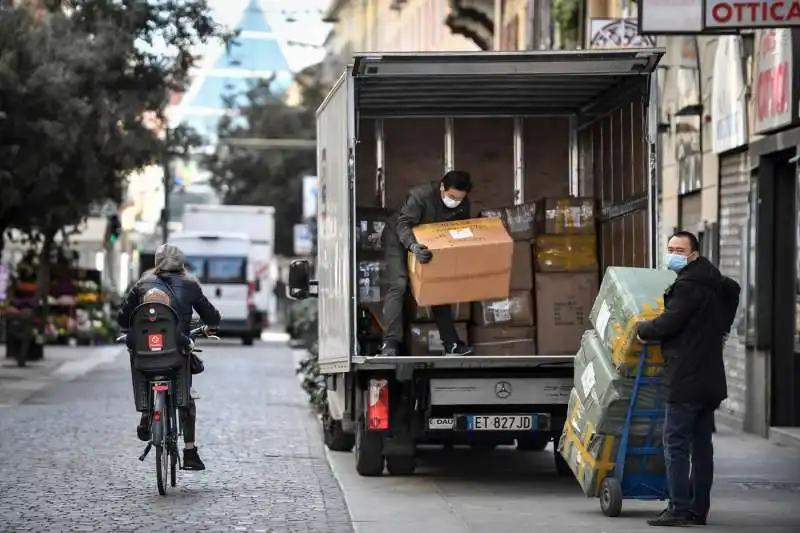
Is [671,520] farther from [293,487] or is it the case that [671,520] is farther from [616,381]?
[293,487]

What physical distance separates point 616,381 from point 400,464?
3.49 m

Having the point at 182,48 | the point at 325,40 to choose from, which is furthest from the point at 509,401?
the point at 325,40

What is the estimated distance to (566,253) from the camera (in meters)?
14.6

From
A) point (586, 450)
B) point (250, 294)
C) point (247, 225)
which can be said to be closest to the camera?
point (586, 450)

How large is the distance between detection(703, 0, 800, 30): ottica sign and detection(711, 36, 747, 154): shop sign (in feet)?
21.0

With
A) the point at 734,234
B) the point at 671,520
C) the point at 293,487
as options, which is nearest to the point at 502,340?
the point at 293,487

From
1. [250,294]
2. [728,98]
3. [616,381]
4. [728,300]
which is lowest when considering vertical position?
[250,294]

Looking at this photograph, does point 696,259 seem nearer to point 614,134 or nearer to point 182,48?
point 614,134

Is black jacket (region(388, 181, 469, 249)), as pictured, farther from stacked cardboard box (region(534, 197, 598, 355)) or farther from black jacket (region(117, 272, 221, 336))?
black jacket (region(117, 272, 221, 336))

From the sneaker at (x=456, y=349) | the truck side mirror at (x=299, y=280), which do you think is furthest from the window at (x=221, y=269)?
the sneaker at (x=456, y=349)

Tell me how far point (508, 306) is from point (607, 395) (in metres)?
3.28

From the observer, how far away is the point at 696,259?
11.0m

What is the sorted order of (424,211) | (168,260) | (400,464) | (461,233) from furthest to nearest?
(400,464)
(424,211)
(461,233)
(168,260)

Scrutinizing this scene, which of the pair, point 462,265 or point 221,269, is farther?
point 221,269
